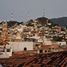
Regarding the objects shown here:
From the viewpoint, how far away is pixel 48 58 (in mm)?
18703

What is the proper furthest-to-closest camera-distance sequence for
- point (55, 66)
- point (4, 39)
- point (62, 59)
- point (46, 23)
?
point (46, 23)
point (4, 39)
point (62, 59)
point (55, 66)

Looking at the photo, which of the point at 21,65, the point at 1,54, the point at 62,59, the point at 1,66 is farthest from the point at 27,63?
the point at 1,54

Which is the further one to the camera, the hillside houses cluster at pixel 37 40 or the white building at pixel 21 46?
the hillside houses cluster at pixel 37 40

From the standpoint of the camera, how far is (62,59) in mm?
17656

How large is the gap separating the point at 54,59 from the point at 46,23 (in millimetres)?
105118

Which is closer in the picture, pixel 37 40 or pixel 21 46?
pixel 21 46

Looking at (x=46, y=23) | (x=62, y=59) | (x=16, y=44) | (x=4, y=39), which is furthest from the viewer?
(x=46, y=23)

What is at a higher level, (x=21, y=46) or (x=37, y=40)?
(x=37, y=40)

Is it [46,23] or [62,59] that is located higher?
[46,23]

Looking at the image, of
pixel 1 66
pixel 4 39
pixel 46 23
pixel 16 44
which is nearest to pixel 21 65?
pixel 1 66

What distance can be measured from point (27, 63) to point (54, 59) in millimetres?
1339

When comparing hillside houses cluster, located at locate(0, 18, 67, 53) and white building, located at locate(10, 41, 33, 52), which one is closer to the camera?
white building, located at locate(10, 41, 33, 52)

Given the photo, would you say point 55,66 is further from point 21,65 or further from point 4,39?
point 4,39

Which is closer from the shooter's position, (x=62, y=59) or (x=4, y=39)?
(x=62, y=59)
